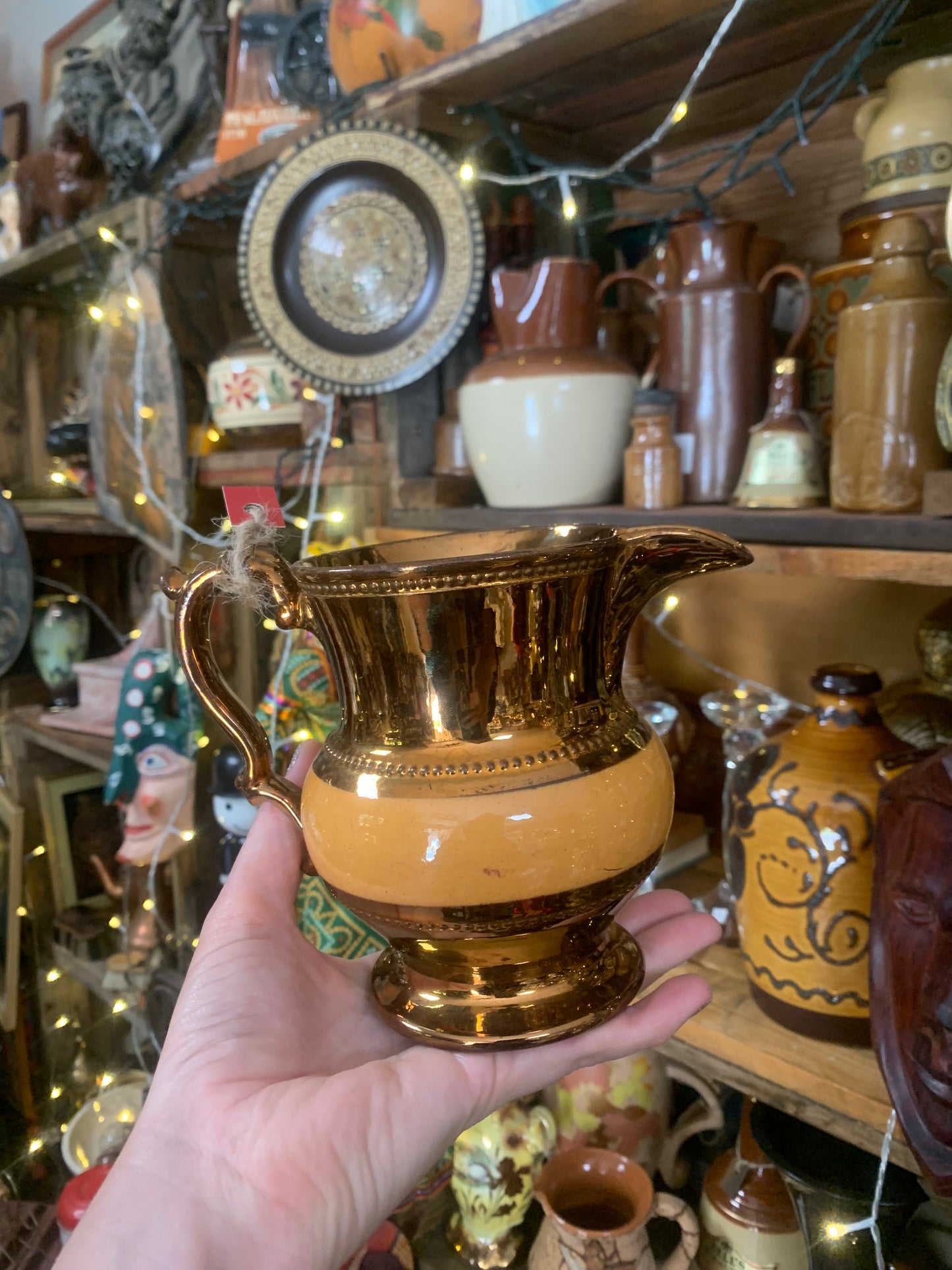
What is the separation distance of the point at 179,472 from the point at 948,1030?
1.03 metres

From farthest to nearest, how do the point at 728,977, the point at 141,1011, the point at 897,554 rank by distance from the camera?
1. the point at 141,1011
2. the point at 728,977
3. the point at 897,554

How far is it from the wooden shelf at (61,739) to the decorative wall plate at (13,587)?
0.10 m

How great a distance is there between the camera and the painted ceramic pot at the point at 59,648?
1.59 meters

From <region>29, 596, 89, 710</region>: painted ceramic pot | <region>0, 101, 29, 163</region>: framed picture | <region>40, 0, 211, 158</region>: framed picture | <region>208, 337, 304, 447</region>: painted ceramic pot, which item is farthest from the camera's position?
<region>0, 101, 29, 163</region>: framed picture

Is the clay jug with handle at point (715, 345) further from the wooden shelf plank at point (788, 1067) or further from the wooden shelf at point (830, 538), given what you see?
the wooden shelf plank at point (788, 1067)

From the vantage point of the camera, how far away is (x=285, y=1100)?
445 mm

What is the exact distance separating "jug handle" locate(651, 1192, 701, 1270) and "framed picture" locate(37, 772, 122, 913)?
1.21m

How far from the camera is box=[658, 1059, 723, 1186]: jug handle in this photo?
2.75 ft

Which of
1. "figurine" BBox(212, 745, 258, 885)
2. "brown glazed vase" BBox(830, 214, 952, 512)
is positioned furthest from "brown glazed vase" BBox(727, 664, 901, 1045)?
"figurine" BBox(212, 745, 258, 885)

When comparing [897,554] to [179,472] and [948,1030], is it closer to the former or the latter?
[948,1030]

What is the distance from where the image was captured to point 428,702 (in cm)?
45

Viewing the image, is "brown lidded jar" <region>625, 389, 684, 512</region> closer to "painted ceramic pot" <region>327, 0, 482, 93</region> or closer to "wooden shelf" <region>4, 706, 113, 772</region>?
"painted ceramic pot" <region>327, 0, 482, 93</region>

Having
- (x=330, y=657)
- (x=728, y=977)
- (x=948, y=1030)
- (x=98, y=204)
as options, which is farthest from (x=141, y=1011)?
(x=98, y=204)

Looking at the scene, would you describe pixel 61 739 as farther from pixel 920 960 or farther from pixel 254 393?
pixel 920 960
